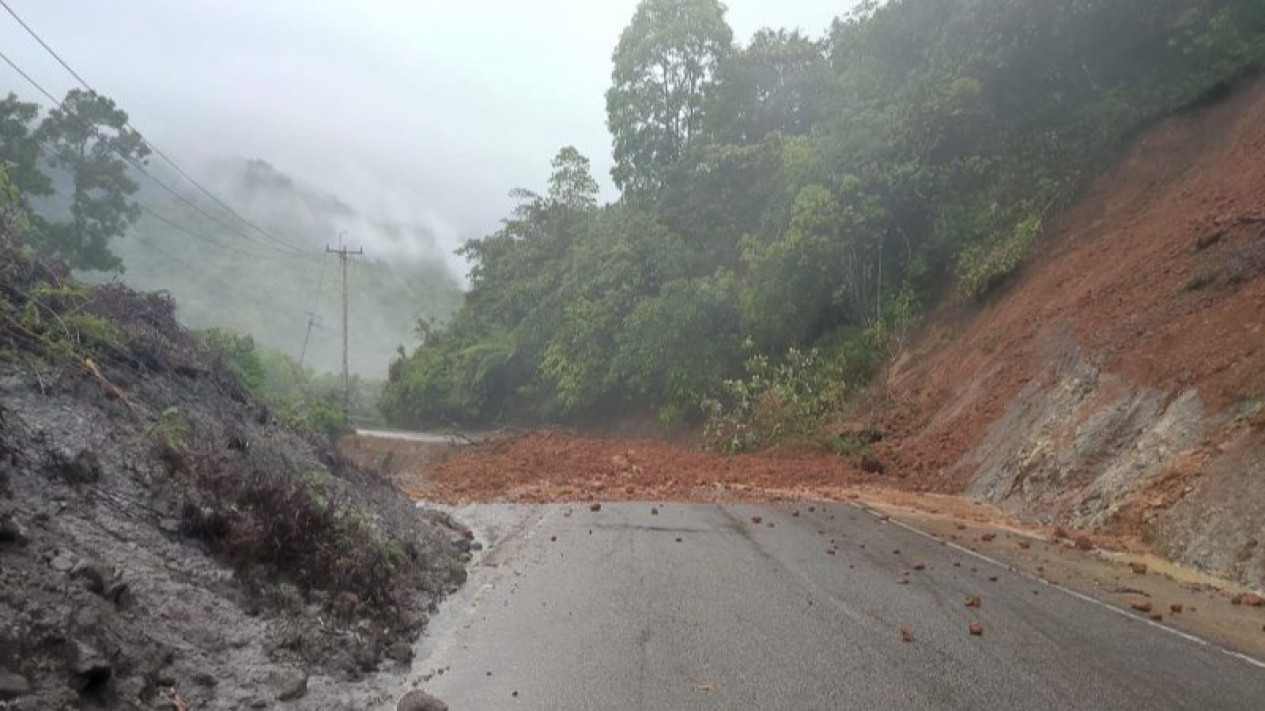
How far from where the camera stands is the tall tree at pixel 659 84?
41719 millimetres

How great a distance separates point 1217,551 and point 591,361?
26.8 metres

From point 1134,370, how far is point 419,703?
13109mm

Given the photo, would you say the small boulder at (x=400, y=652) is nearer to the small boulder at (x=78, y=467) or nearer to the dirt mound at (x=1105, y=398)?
the small boulder at (x=78, y=467)

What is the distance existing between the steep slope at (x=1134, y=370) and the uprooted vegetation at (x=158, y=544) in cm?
842

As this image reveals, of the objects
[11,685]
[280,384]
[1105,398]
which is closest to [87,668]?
[11,685]

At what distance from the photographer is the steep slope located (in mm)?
11016

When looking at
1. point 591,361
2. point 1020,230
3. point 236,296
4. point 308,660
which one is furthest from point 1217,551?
point 236,296

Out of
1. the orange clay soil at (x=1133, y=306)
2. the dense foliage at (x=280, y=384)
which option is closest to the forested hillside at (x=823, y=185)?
the orange clay soil at (x=1133, y=306)

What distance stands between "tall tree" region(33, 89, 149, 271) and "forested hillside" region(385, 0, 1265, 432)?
638 inches

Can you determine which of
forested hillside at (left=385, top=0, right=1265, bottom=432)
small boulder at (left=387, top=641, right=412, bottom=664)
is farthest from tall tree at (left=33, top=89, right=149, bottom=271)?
small boulder at (left=387, top=641, right=412, bottom=664)

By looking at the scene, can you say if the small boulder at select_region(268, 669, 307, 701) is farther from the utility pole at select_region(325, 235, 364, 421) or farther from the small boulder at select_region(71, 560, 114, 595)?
the utility pole at select_region(325, 235, 364, 421)

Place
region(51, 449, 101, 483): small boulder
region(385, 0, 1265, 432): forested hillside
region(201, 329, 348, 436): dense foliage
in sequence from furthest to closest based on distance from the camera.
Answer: region(385, 0, 1265, 432): forested hillside < region(201, 329, 348, 436): dense foliage < region(51, 449, 101, 483): small boulder

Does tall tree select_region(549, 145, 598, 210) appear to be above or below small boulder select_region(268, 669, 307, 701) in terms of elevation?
above

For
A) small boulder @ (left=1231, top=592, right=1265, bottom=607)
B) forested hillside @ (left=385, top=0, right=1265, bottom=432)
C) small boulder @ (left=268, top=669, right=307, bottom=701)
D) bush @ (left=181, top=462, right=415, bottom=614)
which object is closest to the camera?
small boulder @ (left=268, top=669, right=307, bottom=701)
